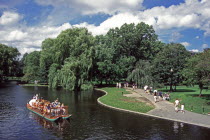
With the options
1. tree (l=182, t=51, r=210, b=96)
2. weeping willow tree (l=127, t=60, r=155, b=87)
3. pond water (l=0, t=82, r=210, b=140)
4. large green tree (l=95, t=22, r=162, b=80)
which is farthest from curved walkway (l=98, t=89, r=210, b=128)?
large green tree (l=95, t=22, r=162, b=80)

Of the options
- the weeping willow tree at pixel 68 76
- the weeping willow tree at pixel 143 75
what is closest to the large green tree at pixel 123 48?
the weeping willow tree at pixel 143 75

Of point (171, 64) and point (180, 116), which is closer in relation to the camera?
point (180, 116)

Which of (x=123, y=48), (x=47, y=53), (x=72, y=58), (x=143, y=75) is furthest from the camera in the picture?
(x=123, y=48)

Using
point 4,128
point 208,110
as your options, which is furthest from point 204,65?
point 4,128

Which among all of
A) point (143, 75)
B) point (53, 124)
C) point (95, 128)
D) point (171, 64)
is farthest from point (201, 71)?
point (53, 124)

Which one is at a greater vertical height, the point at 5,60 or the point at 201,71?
the point at 5,60

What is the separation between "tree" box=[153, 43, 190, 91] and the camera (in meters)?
50.2

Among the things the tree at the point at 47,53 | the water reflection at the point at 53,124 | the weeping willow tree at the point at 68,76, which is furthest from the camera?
the tree at the point at 47,53

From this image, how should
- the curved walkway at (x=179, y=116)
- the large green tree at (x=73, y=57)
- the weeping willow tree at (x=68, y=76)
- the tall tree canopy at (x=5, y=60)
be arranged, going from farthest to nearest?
the tall tree canopy at (x=5, y=60)
the large green tree at (x=73, y=57)
the weeping willow tree at (x=68, y=76)
the curved walkway at (x=179, y=116)

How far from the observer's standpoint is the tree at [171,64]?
165ft

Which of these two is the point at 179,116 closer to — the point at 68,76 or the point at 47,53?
the point at 68,76

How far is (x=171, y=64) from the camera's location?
50438 millimetres

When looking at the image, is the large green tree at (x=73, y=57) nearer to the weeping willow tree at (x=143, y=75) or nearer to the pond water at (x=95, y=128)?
the weeping willow tree at (x=143, y=75)

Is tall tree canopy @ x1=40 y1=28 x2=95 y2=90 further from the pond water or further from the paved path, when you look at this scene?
the paved path
